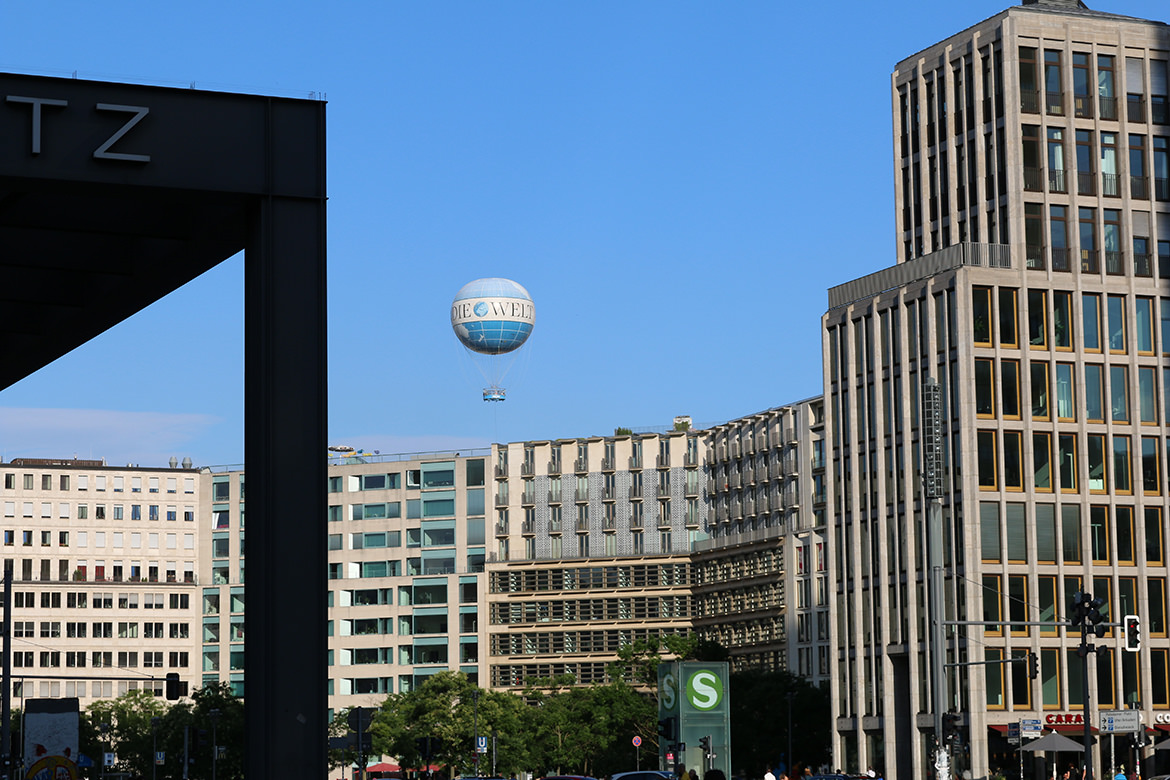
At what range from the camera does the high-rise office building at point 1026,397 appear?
92.1 metres

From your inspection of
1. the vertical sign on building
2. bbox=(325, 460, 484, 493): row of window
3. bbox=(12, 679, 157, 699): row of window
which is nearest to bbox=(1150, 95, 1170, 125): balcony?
the vertical sign on building

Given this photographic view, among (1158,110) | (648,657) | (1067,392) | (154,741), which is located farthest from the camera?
(648,657)

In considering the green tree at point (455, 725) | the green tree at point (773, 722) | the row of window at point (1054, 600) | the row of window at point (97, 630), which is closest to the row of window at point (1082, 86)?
the row of window at point (1054, 600)

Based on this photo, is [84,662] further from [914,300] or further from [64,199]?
[64,199]

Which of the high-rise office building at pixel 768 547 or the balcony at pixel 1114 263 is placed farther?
the high-rise office building at pixel 768 547

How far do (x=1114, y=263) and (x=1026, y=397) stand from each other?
889cm

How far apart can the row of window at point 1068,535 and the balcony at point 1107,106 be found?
1966cm

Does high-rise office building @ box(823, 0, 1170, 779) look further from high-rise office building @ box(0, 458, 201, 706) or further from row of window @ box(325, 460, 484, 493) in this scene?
high-rise office building @ box(0, 458, 201, 706)

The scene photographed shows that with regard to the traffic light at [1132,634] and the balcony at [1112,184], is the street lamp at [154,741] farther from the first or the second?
the traffic light at [1132,634]

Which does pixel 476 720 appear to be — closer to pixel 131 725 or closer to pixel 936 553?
pixel 131 725

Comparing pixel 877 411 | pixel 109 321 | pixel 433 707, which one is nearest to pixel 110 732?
pixel 433 707

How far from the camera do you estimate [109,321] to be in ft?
64.6

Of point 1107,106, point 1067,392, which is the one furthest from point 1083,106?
point 1067,392

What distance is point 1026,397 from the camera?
93.2m
